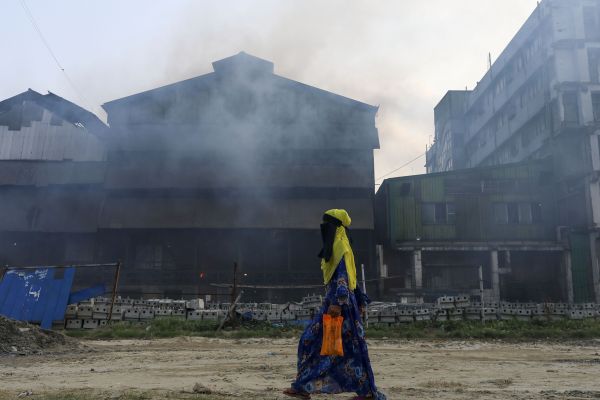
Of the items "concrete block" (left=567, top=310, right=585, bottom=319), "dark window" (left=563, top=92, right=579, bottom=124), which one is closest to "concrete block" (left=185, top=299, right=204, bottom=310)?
"concrete block" (left=567, top=310, right=585, bottom=319)

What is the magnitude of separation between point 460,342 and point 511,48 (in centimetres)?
2780

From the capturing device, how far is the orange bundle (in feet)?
12.3

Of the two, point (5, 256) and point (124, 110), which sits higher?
point (124, 110)

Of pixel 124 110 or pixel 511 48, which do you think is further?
pixel 511 48

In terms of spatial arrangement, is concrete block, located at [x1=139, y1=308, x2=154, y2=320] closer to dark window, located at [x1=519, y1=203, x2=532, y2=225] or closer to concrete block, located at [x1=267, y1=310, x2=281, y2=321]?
concrete block, located at [x1=267, y1=310, x2=281, y2=321]

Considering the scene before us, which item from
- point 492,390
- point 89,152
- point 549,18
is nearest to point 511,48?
point 549,18

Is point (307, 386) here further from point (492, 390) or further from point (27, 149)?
point (27, 149)

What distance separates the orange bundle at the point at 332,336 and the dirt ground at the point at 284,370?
0.66m

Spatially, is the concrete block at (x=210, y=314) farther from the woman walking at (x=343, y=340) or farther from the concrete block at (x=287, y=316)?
the woman walking at (x=343, y=340)

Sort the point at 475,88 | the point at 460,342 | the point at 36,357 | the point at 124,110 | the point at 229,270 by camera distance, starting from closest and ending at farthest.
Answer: the point at 36,357, the point at 460,342, the point at 229,270, the point at 124,110, the point at 475,88

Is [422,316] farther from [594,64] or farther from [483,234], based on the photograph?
[594,64]

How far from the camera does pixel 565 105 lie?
24.2 m

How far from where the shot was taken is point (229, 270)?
21922 millimetres

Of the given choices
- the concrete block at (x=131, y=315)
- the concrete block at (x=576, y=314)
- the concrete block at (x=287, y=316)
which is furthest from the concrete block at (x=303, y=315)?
the concrete block at (x=576, y=314)
